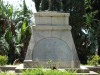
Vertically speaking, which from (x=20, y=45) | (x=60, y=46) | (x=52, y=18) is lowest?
(x=20, y=45)

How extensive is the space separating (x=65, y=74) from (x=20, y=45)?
40.3 feet

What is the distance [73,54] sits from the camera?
453 inches

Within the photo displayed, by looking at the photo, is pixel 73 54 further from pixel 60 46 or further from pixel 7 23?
pixel 7 23

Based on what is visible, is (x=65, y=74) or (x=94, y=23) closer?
(x=65, y=74)

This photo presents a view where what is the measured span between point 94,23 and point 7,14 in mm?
6406

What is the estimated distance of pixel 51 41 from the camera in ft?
37.8

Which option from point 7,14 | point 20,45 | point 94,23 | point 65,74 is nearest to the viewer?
point 65,74

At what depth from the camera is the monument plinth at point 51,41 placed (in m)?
11.4

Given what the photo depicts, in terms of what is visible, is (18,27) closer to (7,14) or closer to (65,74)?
(7,14)

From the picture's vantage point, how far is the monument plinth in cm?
1143

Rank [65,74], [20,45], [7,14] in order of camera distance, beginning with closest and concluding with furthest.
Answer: [65,74], [20,45], [7,14]

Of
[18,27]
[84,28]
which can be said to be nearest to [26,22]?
[18,27]

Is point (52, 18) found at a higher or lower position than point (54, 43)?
higher

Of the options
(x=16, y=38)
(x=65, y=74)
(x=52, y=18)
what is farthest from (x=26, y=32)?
(x=65, y=74)
